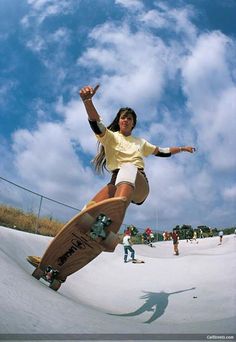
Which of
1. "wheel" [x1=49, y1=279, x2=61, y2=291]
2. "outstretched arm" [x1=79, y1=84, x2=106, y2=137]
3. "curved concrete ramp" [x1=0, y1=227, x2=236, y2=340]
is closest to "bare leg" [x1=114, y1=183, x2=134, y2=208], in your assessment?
"outstretched arm" [x1=79, y1=84, x2=106, y2=137]

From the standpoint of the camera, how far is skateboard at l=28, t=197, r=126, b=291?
330 cm

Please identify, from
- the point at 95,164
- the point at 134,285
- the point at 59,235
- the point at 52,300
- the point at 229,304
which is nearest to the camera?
the point at 52,300

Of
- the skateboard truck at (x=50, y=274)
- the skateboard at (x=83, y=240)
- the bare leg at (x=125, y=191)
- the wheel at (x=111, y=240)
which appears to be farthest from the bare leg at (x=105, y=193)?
the skateboard truck at (x=50, y=274)

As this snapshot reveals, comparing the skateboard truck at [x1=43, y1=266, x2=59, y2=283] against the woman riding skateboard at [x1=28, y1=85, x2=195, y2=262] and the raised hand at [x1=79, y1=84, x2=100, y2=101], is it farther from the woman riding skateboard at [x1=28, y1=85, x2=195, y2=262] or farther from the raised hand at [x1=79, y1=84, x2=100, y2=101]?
the raised hand at [x1=79, y1=84, x2=100, y2=101]

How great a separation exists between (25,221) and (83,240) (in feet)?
26.3

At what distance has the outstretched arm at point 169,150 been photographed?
14.7 feet

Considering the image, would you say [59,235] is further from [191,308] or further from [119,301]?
[191,308]

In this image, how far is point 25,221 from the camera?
10961mm

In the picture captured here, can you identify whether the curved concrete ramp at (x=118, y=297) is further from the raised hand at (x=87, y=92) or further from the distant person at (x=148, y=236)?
the distant person at (x=148, y=236)

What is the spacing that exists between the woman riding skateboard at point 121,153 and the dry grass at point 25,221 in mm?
6884

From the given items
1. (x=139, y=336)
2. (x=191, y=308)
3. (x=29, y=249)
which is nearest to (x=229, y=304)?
(x=191, y=308)

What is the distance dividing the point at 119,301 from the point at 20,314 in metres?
2.56

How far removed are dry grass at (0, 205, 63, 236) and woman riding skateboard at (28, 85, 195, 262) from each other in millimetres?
6884

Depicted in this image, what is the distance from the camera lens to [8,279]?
3.07 m
